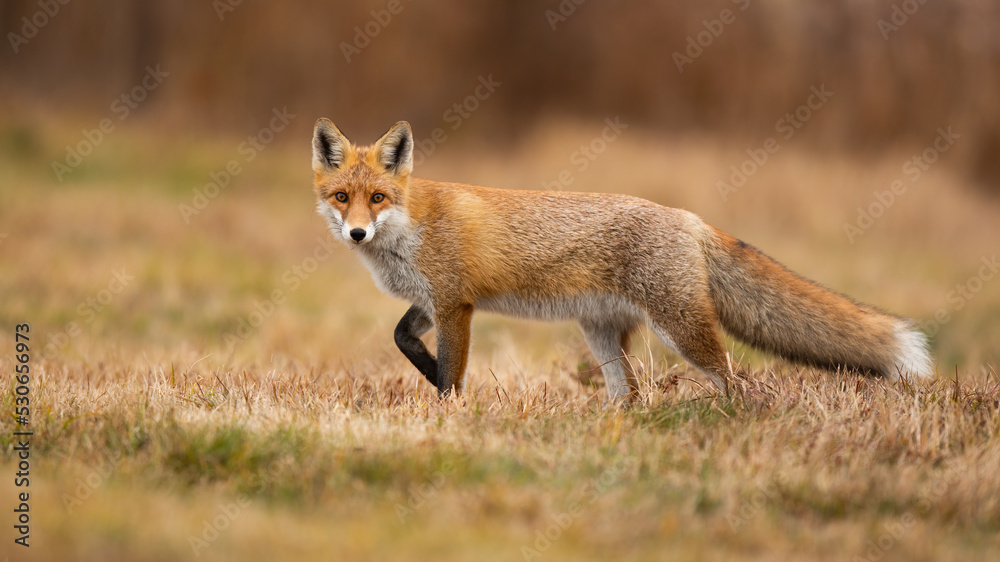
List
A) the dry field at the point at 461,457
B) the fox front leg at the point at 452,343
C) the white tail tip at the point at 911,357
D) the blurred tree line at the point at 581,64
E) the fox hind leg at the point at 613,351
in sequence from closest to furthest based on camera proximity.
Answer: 1. the dry field at the point at 461,457
2. the white tail tip at the point at 911,357
3. the fox front leg at the point at 452,343
4. the fox hind leg at the point at 613,351
5. the blurred tree line at the point at 581,64

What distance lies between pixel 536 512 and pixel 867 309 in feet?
9.38

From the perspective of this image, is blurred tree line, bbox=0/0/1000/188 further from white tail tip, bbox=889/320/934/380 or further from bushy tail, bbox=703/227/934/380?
white tail tip, bbox=889/320/934/380

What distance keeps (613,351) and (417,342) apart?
1300 mm

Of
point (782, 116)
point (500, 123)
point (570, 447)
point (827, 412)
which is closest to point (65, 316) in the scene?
point (570, 447)

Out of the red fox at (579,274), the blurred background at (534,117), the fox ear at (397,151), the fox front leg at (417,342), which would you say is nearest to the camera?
the red fox at (579,274)

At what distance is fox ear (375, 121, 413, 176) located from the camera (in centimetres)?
509

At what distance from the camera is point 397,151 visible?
16.9ft

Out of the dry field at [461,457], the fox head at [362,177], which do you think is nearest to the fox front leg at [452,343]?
the dry field at [461,457]

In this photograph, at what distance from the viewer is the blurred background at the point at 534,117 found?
39.6 ft

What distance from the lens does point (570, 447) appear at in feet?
12.2

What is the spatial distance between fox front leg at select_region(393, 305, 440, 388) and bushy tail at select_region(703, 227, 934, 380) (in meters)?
1.79

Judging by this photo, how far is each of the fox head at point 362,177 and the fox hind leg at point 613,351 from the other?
1.48 meters

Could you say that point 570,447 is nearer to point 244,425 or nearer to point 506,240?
point 244,425

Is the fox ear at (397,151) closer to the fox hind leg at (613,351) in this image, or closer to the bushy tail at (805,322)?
the fox hind leg at (613,351)
